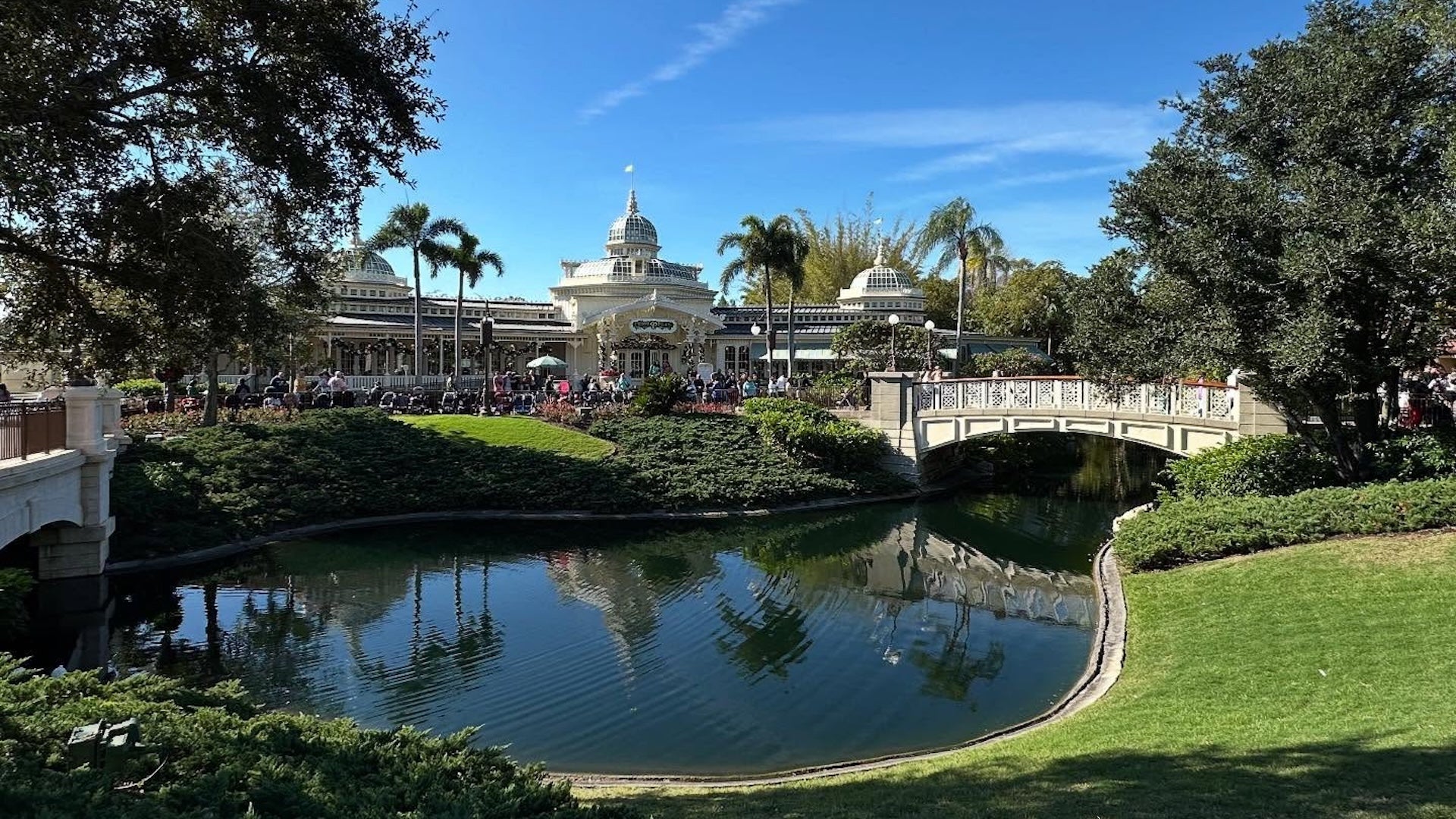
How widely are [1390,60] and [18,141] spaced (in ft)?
61.1

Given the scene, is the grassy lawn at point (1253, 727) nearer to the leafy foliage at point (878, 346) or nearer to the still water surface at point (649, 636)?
the still water surface at point (649, 636)

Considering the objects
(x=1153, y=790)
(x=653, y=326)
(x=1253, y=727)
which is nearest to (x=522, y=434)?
(x=653, y=326)

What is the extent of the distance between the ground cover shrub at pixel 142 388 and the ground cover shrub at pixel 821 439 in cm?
2092

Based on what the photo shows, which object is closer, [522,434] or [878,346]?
[522,434]

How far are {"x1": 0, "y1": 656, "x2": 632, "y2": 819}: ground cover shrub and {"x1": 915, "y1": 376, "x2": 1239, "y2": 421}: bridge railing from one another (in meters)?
16.4

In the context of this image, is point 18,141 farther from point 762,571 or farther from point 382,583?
point 762,571

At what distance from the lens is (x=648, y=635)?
13898 mm

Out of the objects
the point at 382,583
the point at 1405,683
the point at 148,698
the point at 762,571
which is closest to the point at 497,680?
the point at 148,698

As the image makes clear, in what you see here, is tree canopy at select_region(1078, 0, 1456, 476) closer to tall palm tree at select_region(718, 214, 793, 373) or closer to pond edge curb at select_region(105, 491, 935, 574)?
pond edge curb at select_region(105, 491, 935, 574)

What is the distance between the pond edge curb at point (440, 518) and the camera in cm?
1758

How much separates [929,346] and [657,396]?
1240 centimetres

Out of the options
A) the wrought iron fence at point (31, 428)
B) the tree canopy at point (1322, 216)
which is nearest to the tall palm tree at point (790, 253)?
the tree canopy at point (1322, 216)

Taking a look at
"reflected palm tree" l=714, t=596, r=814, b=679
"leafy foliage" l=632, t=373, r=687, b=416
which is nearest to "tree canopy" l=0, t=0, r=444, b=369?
"reflected palm tree" l=714, t=596, r=814, b=679

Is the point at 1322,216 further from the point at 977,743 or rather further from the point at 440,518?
the point at 440,518
